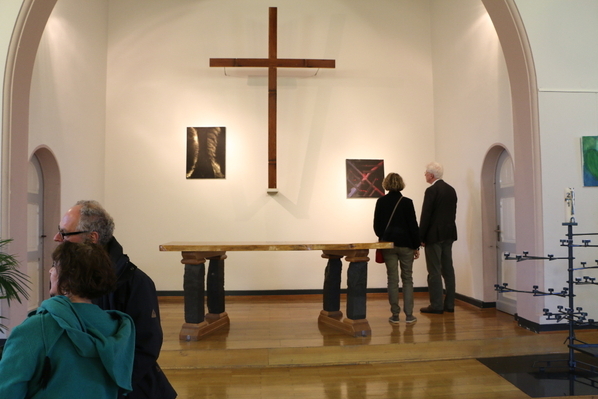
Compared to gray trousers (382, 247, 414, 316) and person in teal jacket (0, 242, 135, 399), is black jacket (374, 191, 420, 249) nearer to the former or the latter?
gray trousers (382, 247, 414, 316)

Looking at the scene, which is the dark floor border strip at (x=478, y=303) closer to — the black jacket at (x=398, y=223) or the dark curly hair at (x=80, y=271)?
the black jacket at (x=398, y=223)

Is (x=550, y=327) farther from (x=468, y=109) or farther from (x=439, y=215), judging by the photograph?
(x=468, y=109)

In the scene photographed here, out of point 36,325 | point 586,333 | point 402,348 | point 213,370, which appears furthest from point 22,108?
point 586,333

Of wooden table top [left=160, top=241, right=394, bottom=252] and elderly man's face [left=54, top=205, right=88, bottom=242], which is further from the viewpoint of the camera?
wooden table top [left=160, top=241, right=394, bottom=252]

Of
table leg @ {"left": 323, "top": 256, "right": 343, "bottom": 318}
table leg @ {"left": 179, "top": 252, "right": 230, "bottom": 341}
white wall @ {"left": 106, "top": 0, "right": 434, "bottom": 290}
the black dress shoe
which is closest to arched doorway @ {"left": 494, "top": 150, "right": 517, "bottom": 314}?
the black dress shoe

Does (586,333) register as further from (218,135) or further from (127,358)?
(218,135)

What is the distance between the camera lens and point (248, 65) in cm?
712

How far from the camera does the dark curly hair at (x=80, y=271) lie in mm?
1647

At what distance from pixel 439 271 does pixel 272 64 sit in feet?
11.7

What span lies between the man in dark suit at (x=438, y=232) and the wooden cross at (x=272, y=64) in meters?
2.14

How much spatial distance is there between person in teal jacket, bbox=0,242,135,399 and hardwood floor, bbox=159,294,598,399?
2371 millimetres

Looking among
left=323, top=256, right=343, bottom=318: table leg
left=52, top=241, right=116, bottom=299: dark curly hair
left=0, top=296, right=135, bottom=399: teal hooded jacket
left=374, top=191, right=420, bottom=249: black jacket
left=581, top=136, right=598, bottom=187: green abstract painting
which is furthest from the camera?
left=323, top=256, right=343, bottom=318: table leg

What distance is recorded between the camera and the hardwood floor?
394cm

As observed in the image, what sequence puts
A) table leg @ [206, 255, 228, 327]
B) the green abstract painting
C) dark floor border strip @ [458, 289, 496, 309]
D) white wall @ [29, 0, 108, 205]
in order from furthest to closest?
dark floor border strip @ [458, 289, 496, 309] < white wall @ [29, 0, 108, 205] < table leg @ [206, 255, 228, 327] < the green abstract painting
